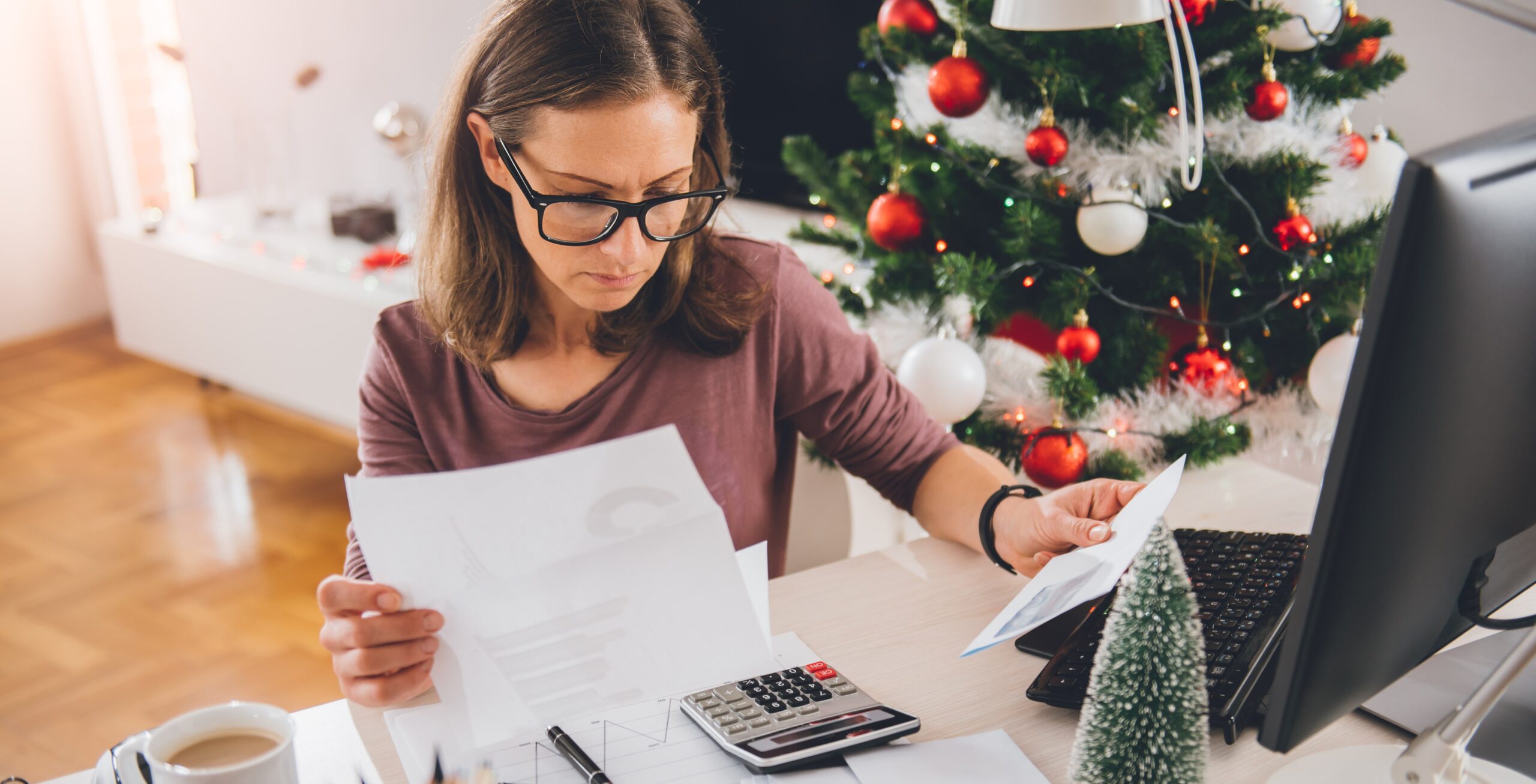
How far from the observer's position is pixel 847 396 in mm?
1129

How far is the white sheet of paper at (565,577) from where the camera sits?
618mm

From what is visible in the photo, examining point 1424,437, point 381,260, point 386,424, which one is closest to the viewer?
point 1424,437

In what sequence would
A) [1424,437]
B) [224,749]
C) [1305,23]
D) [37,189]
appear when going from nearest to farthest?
1. [1424,437]
2. [224,749]
3. [1305,23]
4. [37,189]

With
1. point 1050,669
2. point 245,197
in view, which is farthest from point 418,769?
point 245,197

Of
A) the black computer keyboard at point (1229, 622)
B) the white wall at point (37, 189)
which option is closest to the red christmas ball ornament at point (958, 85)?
the black computer keyboard at point (1229, 622)

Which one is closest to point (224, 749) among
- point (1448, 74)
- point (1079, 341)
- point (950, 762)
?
point (950, 762)

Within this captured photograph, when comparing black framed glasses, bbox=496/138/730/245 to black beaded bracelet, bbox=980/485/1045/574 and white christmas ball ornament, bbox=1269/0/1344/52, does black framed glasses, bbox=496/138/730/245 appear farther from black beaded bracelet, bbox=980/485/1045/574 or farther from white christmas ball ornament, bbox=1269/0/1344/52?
white christmas ball ornament, bbox=1269/0/1344/52

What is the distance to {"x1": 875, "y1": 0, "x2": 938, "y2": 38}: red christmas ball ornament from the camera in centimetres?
136

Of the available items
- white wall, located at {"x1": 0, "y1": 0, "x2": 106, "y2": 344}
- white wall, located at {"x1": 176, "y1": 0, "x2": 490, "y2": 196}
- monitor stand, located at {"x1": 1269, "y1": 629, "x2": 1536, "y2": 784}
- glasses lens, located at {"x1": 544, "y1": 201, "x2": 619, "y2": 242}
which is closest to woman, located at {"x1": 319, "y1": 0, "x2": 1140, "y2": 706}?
glasses lens, located at {"x1": 544, "y1": 201, "x2": 619, "y2": 242}

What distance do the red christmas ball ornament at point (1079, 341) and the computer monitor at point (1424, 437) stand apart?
70 centimetres

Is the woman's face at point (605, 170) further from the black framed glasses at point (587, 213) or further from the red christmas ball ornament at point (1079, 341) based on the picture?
the red christmas ball ornament at point (1079, 341)

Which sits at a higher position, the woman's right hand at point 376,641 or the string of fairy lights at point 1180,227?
the string of fairy lights at point 1180,227

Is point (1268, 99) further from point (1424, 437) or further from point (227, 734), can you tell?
point (227, 734)

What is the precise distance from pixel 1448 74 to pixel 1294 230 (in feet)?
1.91
